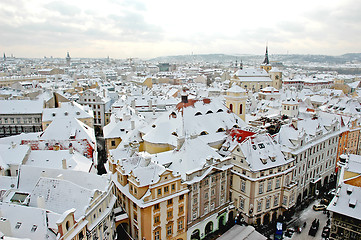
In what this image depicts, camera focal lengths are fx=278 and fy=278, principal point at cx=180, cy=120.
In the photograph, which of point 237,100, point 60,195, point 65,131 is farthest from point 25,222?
point 237,100

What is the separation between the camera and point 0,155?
44.3 metres

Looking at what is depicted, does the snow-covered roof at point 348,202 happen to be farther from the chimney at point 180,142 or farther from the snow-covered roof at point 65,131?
the snow-covered roof at point 65,131

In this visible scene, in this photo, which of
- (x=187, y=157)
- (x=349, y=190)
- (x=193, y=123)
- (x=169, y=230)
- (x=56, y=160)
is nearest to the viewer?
(x=349, y=190)

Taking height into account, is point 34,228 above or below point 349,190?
below

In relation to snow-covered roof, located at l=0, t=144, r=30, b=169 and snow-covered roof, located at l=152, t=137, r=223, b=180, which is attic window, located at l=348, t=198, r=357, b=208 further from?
snow-covered roof, located at l=0, t=144, r=30, b=169

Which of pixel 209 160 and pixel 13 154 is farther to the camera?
pixel 13 154

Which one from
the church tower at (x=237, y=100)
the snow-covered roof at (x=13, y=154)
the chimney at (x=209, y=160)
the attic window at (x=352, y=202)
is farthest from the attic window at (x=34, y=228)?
the church tower at (x=237, y=100)

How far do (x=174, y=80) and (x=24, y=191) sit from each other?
160141mm

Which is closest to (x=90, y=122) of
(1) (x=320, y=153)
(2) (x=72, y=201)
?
(2) (x=72, y=201)

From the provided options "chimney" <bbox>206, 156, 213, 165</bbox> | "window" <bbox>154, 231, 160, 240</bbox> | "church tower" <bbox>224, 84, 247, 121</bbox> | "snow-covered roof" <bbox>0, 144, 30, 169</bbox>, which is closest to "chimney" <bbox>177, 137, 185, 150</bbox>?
"chimney" <bbox>206, 156, 213, 165</bbox>

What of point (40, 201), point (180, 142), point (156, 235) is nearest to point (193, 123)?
point (180, 142)

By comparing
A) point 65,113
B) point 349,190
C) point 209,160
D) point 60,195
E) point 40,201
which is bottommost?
point 349,190

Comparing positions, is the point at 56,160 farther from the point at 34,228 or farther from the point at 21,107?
the point at 21,107

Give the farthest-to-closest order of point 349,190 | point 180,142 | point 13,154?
1. point 13,154
2. point 180,142
3. point 349,190
